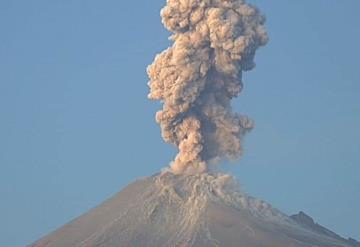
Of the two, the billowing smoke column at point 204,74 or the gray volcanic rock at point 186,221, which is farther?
the billowing smoke column at point 204,74

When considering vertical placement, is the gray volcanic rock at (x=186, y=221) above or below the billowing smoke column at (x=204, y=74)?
below

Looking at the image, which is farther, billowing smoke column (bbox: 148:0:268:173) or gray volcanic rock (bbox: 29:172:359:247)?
billowing smoke column (bbox: 148:0:268:173)

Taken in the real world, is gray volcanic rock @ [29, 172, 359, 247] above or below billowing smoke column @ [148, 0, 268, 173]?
below

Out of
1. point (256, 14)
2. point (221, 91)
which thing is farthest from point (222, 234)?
point (256, 14)
